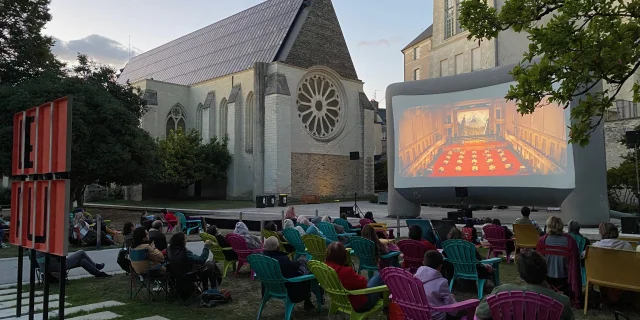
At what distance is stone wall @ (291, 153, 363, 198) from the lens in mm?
34438

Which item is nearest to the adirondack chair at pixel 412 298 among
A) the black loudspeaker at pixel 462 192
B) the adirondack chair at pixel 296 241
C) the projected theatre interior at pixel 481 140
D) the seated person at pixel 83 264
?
the adirondack chair at pixel 296 241

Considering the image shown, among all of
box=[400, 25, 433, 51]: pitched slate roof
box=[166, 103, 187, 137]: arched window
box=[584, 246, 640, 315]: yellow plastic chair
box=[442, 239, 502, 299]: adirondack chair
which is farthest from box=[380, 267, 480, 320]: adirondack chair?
box=[400, 25, 433, 51]: pitched slate roof

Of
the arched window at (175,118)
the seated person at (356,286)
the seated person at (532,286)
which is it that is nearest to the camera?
the seated person at (532,286)

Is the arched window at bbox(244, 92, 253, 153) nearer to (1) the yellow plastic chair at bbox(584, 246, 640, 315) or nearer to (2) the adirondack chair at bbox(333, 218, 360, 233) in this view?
(2) the adirondack chair at bbox(333, 218, 360, 233)

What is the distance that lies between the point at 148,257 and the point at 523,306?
5008 mm

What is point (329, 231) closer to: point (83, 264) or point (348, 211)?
point (83, 264)

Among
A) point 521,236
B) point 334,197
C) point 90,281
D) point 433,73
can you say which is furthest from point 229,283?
point 334,197

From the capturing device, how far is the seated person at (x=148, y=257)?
6230mm

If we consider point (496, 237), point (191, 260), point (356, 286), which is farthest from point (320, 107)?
point (356, 286)

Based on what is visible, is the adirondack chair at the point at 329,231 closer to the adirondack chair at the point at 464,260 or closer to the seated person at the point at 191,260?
the seated person at the point at 191,260

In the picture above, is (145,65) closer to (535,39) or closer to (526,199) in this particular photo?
(526,199)

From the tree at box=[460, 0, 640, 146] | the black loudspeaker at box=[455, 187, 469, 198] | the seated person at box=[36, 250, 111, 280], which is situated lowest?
the seated person at box=[36, 250, 111, 280]

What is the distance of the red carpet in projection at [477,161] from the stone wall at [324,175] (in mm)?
18062

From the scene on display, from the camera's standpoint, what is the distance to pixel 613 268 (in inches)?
196
